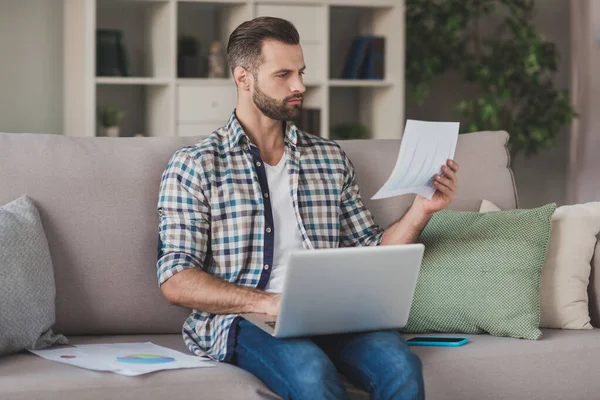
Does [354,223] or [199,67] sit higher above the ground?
[199,67]

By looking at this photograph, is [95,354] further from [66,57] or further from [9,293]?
[66,57]

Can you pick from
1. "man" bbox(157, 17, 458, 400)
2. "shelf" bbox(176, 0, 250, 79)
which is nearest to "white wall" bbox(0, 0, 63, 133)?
"shelf" bbox(176, 0, 250, 79)

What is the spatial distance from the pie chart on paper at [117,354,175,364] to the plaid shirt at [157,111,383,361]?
0.33ft

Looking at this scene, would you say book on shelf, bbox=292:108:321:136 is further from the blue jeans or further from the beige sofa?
the blue jeans

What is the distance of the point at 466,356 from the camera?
6.71ft

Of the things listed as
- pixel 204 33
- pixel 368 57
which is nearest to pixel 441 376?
pixel 368 57

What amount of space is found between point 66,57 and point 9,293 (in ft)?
8.08

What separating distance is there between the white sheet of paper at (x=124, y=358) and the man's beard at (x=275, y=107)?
59 cm

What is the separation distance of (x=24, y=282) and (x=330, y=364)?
2.17 ft

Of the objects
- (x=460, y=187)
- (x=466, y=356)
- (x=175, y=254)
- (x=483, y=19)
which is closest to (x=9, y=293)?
(x=175, y=254)

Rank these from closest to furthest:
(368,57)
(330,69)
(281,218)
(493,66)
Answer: (281,218) < (368,57) < (493,66) < (330,69)

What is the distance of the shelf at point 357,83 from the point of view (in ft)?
14.3

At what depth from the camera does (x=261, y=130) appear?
7.37 ft

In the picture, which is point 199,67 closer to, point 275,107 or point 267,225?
point 275,107
